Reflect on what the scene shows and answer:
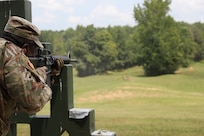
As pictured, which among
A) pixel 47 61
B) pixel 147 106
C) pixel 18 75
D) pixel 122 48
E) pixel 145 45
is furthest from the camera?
pixel 122 48

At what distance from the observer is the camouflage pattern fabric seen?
1.93 metres

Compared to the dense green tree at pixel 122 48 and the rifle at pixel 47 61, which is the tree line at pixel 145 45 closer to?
the dense green tree at pixel 122 48

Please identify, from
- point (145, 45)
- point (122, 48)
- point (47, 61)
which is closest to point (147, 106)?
point (47, 61)

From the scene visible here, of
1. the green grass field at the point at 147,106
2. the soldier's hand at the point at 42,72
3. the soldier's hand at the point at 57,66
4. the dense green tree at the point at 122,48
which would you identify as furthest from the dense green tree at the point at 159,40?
the soldier's hand at the point at 42,72

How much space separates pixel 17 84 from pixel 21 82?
0.02 metres

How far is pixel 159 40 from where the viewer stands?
3984cm

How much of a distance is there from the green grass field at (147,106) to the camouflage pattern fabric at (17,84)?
3671 mm

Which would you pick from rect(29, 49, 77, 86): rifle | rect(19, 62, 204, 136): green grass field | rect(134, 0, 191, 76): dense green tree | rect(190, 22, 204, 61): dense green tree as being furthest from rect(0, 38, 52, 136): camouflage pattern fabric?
rect(190, 22, 204, 61): dense green tree

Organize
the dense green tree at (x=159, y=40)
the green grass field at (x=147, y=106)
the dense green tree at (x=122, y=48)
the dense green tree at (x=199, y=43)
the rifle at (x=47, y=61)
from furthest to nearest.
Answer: the dense green tree at (x=122, y=48)
the dense green tree at (x=199, y=43)
the dense green tree at (x=159, y=40)
the green grass field at (x=147, y=106)
the rifle at (x=47, y=61)

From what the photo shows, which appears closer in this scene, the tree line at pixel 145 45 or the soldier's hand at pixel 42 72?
the soldier's hand at pixel 42 72

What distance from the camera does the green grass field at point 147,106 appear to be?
620cm

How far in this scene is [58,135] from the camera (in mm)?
2791

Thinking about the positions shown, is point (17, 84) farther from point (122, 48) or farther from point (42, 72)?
point (122, 48)

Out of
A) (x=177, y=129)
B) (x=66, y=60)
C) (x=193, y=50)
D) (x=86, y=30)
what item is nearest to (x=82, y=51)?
(x=86, y=30)
